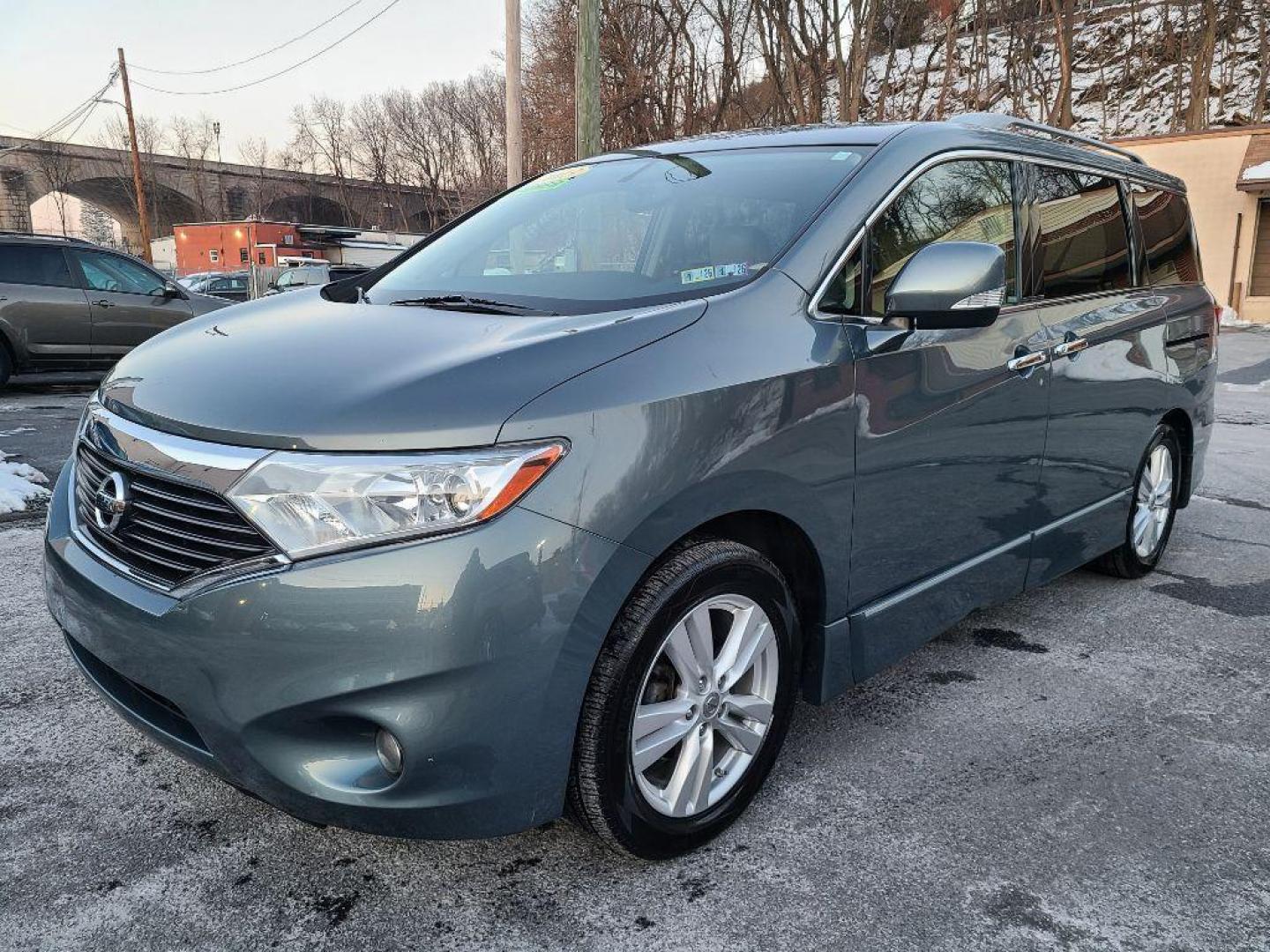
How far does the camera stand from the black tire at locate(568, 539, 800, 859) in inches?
77.8

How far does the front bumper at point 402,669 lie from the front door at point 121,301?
388 inches

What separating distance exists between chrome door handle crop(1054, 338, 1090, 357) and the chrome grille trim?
2.59 meters

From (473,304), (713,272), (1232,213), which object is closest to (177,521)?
(473,304)

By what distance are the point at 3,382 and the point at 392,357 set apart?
10.0m

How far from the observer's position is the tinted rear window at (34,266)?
991cm

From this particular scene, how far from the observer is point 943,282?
96.6 inches

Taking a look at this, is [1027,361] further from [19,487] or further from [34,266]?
[34,266]

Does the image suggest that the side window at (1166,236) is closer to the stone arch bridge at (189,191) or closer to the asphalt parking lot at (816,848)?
the asphalt parking lot at (816,848)

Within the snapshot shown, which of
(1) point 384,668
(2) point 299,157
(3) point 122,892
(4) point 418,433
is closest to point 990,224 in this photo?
(4) point 418,433

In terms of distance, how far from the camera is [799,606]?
253 centimetres

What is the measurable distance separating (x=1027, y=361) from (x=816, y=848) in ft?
5.52

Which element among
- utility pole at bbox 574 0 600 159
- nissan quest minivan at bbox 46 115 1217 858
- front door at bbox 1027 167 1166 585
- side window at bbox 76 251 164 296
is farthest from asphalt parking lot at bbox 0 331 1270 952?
utility pole at bbox 574 0 600 159

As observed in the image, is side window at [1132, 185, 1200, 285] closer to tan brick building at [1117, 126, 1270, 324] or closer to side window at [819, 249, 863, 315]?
side window at [819, 249, 863, 315]

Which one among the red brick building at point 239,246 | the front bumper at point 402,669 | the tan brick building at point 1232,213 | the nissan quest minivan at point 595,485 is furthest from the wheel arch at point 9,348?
the red brick building at point 239,246
